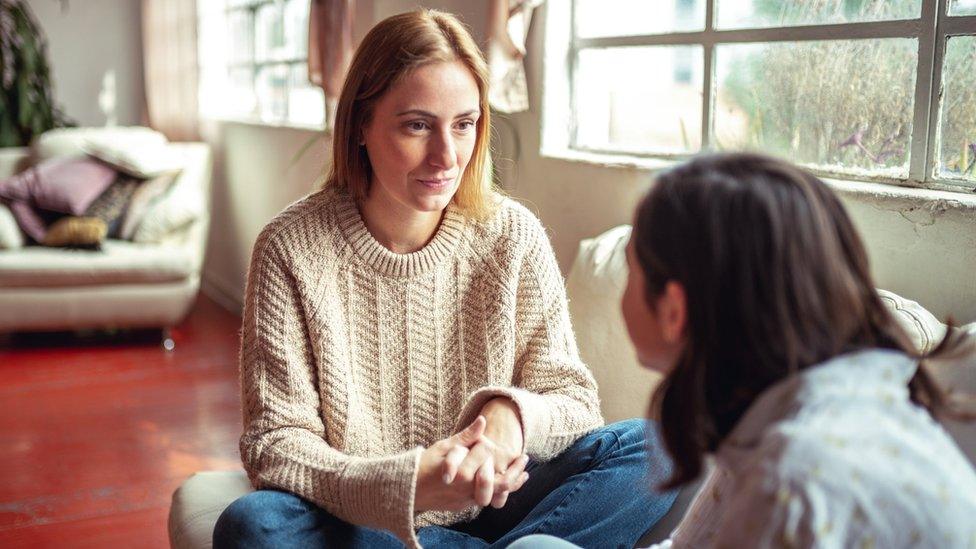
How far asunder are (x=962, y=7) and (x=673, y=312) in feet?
3.89

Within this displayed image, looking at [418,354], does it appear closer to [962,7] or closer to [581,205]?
[581,205]

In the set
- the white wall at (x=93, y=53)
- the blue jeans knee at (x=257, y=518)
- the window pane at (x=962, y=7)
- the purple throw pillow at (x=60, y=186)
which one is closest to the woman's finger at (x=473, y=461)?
the blue jeans knee at (x=257, y=518)

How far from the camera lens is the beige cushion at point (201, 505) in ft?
5.50

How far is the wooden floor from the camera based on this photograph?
104 inches

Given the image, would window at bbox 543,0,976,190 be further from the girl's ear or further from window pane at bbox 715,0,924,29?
the girl's ear

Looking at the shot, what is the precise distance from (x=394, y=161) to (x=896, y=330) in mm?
932

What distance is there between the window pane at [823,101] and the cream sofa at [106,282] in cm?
285

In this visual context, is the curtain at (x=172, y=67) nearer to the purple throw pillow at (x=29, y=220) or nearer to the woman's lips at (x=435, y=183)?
the purple throw pillow at (x=29, y=220)

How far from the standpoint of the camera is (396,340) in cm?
173

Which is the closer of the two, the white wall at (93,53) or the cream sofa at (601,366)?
the cream sofa at (601,366)

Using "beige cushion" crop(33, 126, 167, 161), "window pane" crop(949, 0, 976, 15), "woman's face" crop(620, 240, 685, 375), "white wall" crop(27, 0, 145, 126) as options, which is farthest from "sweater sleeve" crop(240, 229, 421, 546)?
"white wall" crop(27, 0, 145, 126)

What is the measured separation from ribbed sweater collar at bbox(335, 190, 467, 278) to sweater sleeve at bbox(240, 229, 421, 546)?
0.42ft

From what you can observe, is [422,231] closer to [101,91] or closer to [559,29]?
[559,29]

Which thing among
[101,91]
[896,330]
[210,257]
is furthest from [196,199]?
[896,330]
